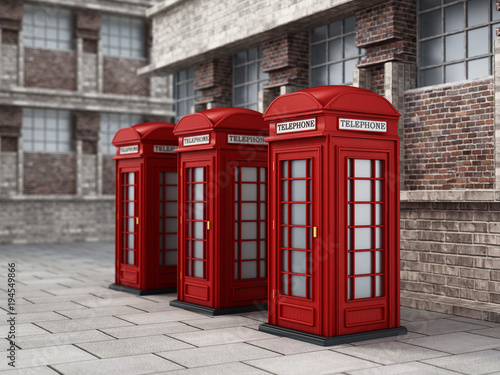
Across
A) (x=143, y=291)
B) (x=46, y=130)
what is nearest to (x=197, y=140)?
(x=143, y=291)

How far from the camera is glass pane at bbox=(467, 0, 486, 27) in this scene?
9.89 metres

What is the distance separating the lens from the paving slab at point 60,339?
7438 mm

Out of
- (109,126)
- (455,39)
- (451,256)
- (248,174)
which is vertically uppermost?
(109,126)

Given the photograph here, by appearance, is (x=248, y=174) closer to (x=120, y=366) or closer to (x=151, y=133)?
(x=151, y=133)

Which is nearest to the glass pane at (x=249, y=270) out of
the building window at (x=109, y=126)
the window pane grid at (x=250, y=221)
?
the window pane grid at (x=250, y=221)

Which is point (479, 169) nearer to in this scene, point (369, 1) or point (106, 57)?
point (369, 1)

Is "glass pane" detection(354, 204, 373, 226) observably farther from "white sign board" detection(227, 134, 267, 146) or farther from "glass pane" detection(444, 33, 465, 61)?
"glass pane" detection(444, 33, 465, 61)

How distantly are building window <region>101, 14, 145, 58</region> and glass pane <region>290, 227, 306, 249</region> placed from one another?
2036cm

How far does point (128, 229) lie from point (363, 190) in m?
5.80

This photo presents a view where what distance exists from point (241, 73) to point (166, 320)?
28.1 feet

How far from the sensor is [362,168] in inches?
298

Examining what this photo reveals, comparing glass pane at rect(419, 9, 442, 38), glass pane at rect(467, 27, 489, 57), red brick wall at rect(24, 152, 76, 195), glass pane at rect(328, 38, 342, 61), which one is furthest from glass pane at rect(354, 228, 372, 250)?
red brick wall at rect(24, 152, 76, 195)

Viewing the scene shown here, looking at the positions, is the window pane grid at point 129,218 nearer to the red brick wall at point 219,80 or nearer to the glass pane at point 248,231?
the glass pane at point 248,231

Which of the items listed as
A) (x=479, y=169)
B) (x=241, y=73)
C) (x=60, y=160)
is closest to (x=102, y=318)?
(x=479, y=169)
